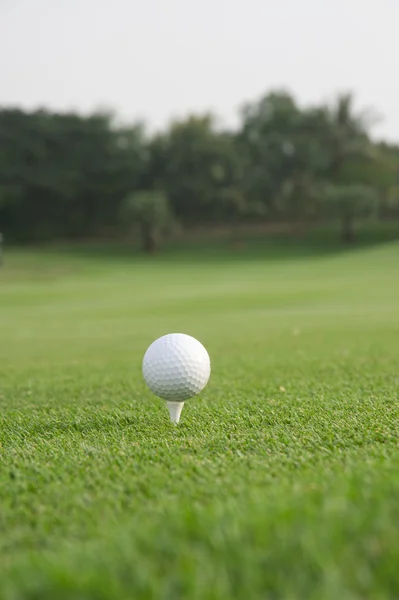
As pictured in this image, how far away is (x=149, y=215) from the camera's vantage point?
151 ft

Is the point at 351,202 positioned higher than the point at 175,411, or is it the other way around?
the point at 351,202

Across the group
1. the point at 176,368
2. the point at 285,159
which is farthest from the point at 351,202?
the point at 176,368

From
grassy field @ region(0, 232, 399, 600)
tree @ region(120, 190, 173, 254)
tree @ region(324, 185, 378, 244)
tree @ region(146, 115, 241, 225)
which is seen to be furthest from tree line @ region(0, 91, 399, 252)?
grassy field @ region(0, 232, 399, 600)

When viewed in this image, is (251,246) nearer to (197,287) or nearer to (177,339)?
(197,287)

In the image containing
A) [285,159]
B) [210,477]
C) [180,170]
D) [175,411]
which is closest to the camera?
[210,477]

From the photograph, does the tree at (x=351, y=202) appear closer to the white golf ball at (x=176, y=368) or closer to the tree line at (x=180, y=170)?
the tree line at (x=180, y=170)

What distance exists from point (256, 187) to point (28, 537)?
172ft

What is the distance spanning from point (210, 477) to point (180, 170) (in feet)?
173

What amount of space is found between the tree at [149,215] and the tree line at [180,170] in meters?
4.11

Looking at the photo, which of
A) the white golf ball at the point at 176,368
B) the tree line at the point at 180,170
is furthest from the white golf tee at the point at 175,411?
the tree line at the point at 180,170

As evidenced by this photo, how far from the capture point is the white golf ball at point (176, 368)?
146 inches

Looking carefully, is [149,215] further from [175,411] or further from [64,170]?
[175,411]

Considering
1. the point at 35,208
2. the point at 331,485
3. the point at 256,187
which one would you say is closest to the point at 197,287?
the point at 331,485

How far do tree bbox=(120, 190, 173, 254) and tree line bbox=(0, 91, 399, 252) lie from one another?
13.5 ft
